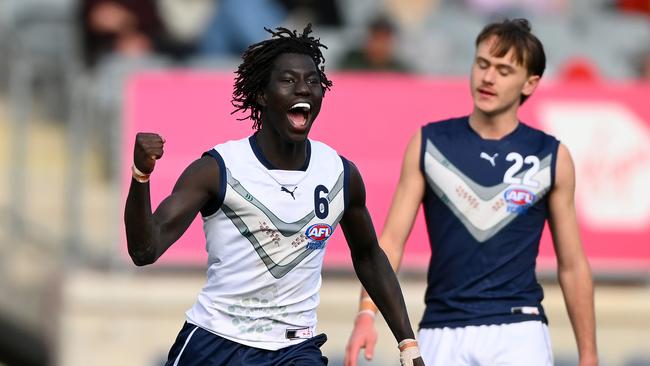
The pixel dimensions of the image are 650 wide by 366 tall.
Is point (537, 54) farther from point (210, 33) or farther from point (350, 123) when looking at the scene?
point (210, 33)

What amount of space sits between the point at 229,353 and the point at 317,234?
0.55 meters

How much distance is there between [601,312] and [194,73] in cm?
335

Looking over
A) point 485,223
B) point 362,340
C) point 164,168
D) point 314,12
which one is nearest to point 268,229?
point 362,340

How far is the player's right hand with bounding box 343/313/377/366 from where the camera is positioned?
19.9 feet

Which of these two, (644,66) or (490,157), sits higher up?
(644,66)

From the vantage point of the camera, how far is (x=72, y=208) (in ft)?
34.1

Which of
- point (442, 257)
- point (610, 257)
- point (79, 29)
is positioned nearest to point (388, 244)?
point (442, 257)

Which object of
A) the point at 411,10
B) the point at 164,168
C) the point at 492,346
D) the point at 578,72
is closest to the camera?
the point at 492,346

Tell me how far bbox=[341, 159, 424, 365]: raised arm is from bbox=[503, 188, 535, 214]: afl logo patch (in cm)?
81

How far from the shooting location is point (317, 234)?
5.56m

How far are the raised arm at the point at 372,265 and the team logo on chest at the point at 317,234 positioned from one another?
0.57 ft

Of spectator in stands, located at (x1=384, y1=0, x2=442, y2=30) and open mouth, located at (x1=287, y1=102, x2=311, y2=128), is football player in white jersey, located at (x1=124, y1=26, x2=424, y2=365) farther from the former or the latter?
spectator in stands, located at (x1=384, y1=0, x2=442, y2=30)

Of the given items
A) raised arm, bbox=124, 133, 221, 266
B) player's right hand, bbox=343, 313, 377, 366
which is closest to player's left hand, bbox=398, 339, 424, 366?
player's right hand, bbox=343, 313, 377, 366

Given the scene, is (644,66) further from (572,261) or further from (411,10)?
(572,261)
